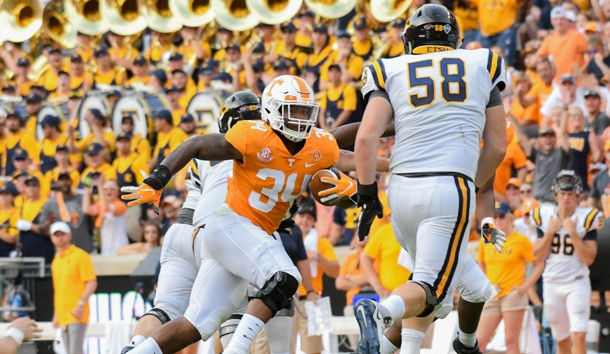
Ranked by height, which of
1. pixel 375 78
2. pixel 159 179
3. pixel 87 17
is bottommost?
pixel 159 179

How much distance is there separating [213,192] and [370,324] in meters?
Result: 2.21

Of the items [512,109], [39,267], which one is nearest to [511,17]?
[512,109]

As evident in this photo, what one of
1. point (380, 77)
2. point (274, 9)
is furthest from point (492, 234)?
point (274, 9)

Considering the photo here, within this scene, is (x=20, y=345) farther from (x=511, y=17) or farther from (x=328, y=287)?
(x=511, y=17)

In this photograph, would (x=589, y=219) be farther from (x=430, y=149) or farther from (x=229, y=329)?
(x=430, y=149)

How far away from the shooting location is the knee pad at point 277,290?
7.28m

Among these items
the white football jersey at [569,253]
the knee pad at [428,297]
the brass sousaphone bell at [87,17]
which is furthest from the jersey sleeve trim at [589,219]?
the brass sousaphone bell at [87,17]

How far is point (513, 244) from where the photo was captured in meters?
11.1

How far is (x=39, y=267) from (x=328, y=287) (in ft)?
11.0

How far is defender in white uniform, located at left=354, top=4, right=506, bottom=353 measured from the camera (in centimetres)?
716

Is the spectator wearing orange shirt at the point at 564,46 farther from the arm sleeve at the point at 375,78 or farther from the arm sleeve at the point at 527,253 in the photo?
the arm sleeve at the point at 375,78

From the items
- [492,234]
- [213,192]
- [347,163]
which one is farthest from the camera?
[213,192]

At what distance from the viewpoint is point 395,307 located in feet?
22.8

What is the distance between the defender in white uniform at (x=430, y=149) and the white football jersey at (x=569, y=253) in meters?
3.96
